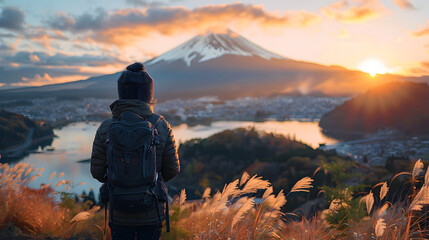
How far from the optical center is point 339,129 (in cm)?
10962

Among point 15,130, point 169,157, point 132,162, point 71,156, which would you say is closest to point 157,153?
A: point 169,157

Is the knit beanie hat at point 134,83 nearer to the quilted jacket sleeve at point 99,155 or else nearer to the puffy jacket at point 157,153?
the puffy jacket at point 157,153

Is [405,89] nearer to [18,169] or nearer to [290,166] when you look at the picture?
[290,166]

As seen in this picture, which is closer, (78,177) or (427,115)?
(78,177)

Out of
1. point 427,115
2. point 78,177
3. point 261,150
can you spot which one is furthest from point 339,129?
point 78,177

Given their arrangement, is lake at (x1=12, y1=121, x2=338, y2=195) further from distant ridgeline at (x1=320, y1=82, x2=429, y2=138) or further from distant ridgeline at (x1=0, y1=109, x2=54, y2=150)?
distant ridgeline at (x1=320, y1=82, x2=429, y2=138)

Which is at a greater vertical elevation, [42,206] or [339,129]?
[42,206]

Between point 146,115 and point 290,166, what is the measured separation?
34.7 metres

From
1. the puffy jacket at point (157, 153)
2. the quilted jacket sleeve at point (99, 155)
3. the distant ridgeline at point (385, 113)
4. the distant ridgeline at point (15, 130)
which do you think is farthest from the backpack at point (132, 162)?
the distant ridgeline at point (385, 113)

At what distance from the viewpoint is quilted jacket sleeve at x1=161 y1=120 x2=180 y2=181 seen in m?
2.47

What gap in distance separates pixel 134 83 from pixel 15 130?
2619 inches

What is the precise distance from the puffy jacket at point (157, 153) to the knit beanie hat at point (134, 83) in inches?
3.1

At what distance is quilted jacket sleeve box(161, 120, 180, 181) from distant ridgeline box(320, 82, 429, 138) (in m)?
104

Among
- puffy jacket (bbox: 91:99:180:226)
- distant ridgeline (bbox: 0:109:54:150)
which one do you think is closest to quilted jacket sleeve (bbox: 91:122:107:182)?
puffy jacket (bbox: 91:99:180:226)
